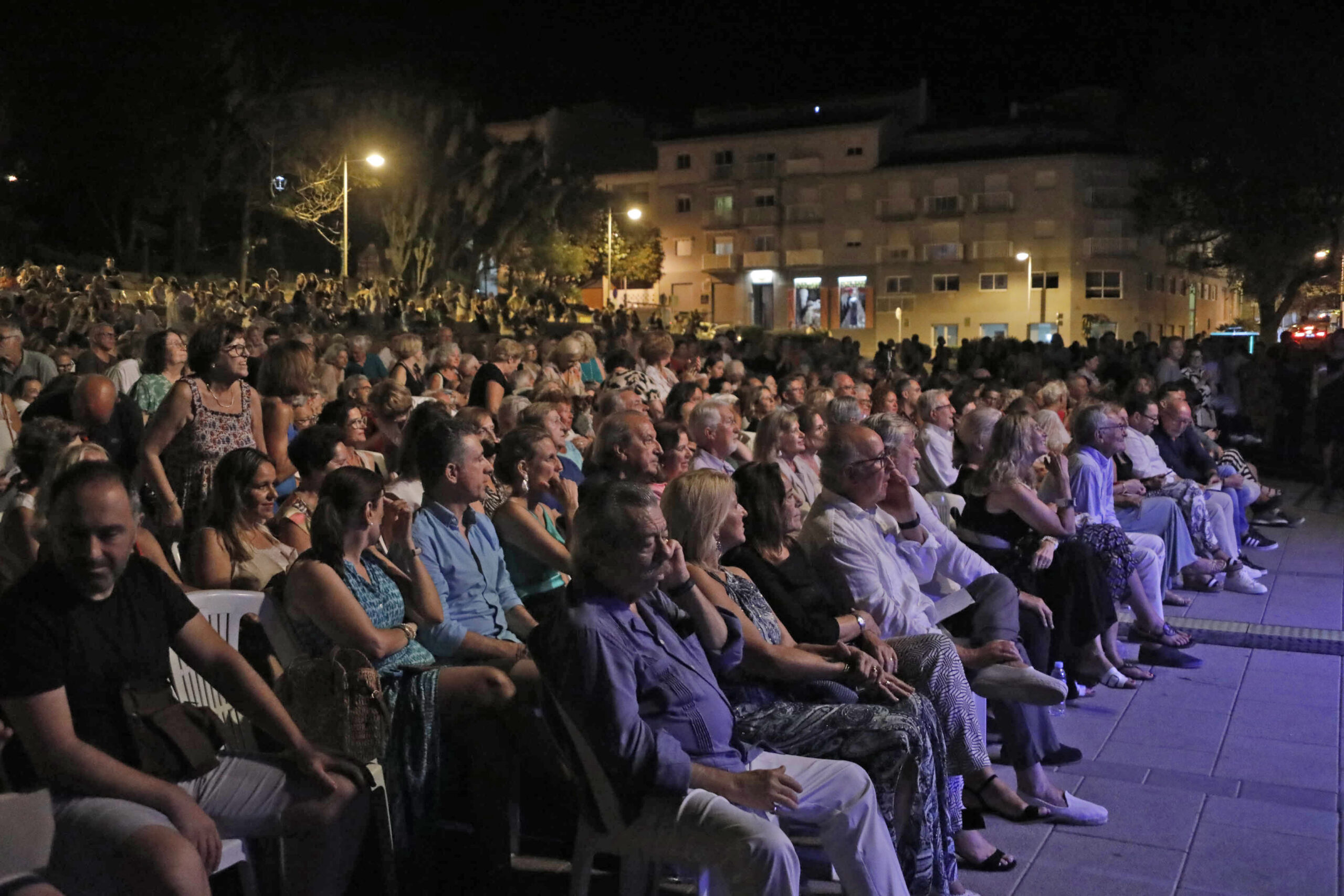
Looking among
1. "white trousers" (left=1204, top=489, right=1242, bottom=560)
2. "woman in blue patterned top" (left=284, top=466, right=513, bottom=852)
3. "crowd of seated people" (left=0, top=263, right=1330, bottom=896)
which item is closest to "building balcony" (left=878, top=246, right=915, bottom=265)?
"white trousers" (left=1204, top=489, right=1242, bottom=560)

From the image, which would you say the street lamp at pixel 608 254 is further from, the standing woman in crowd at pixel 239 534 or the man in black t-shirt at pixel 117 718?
the man in black t-shirt at pixel 117 718

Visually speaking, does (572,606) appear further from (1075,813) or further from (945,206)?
(945,206)

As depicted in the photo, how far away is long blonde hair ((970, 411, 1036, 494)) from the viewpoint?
6004mm

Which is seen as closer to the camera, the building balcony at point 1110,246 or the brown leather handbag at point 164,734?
the brown leather handbag at point 164,734

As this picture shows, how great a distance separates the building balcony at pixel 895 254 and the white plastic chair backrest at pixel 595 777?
5365 cm

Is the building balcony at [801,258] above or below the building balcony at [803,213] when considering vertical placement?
below

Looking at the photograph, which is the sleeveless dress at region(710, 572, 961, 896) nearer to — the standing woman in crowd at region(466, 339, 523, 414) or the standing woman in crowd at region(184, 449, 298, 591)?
the standing woman in crowd at region(184, 449, 298, 591)

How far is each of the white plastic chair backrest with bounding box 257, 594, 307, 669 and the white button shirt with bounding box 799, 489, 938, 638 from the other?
179cm

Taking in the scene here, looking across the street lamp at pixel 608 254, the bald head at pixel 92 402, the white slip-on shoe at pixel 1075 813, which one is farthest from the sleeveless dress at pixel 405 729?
the street lamp at pixel 608 254

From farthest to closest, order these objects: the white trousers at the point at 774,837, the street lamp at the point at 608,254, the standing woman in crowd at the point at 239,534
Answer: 1. the street lamp at the point at 608,254
2. the standing woman in crowd at the point at 239,534
3. the white trousers at the point at 774,837

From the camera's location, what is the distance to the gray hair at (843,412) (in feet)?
24.7

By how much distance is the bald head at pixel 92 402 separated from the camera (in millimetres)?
5527

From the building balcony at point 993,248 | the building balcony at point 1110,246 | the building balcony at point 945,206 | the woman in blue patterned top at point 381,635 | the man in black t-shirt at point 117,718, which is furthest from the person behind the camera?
the building balcony at point 945,206

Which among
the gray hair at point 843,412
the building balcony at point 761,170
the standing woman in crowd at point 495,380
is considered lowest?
the gray hair at point 843,412
